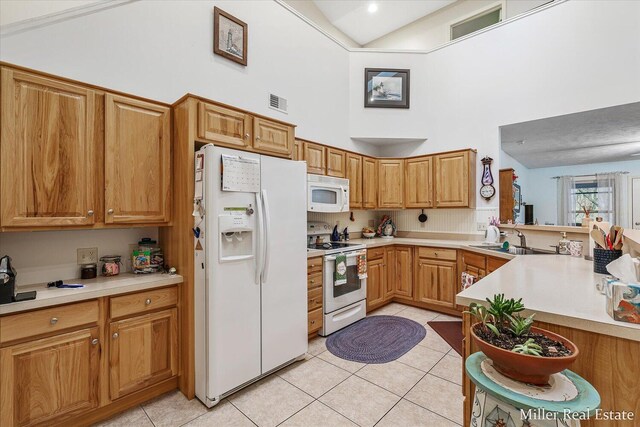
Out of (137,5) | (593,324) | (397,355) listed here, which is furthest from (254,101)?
(593,324)

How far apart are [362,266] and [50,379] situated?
275cm

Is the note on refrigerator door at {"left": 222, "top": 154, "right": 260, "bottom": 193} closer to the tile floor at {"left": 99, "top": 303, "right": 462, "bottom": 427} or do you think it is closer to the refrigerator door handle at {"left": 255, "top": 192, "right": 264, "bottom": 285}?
the refrigerator door handle at {"left": 255, "top": 192, "right": 264, "bottom": 285}

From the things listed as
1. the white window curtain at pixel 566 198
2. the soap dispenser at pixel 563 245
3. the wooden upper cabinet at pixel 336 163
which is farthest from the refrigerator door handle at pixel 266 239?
the white window curtain at pixel 566 198

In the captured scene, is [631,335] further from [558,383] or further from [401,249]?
[401,249]

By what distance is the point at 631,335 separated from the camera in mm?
995

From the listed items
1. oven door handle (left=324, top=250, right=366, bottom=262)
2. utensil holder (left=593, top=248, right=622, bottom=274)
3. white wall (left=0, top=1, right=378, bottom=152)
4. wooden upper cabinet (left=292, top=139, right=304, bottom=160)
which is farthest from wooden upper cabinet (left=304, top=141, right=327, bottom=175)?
utensil holder (left=593, top=248, right=622, bottom=274)

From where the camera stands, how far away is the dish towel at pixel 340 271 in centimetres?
309

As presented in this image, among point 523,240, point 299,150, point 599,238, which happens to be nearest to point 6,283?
point 299,150

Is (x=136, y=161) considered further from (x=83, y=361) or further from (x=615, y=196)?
(x=615, y=196)

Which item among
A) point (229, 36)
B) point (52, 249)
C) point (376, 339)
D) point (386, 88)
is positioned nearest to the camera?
point (52, 249)

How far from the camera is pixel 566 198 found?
23.2ft

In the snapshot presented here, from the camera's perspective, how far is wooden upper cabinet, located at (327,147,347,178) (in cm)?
374

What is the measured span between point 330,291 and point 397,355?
34.7 inches

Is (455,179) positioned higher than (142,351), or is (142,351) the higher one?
(455,179)
